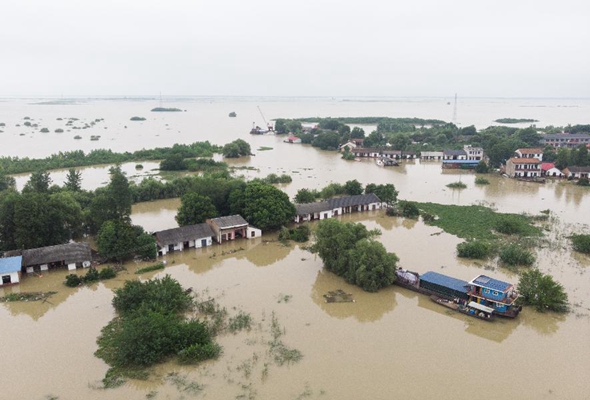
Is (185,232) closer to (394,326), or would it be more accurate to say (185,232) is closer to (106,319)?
(106,319)

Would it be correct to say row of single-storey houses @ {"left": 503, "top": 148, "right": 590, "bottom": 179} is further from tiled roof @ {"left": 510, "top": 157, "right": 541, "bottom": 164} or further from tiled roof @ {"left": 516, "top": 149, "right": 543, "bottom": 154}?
tiled roof @ {"left": 516, "top": 149, "right": 543, "bottom": 154}

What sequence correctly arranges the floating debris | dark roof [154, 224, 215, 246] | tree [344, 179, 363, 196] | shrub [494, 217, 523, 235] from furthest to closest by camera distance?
tree [344, 179, 363, 196], shrub [494, 217, 523, 235], dark roof [154, 224, 215, 246], the floating debris

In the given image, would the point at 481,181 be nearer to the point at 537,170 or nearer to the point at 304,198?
the point at 537,170

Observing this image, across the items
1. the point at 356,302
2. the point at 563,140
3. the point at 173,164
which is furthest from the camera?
the point at 563,140

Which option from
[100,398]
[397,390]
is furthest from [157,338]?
[397,390]

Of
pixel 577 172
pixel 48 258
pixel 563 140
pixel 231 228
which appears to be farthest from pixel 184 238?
pixel 563 140

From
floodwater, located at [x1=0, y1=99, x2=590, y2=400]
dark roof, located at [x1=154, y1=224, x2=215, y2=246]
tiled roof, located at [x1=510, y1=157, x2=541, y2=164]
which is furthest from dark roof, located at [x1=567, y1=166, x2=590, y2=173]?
dark roof, located at [x1=154, y1=224, x2=215, y2=246]
